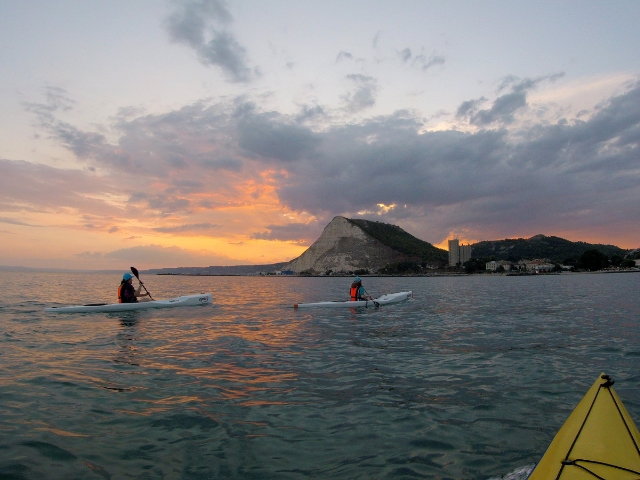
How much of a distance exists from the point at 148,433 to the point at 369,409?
3396mm

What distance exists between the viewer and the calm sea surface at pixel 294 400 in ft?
16.4

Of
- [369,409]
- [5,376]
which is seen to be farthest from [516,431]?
[5,376]

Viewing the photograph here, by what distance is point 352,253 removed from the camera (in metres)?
176

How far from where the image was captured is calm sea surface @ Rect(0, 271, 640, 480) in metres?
5.00

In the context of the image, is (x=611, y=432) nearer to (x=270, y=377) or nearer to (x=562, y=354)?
(x=270, y=377)

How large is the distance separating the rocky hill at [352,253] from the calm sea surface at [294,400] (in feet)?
522

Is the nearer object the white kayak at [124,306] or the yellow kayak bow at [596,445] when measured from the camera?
the yellow kayak bow at [596,445]

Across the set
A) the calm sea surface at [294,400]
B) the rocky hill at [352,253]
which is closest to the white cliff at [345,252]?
the rocky hill at [352,253]

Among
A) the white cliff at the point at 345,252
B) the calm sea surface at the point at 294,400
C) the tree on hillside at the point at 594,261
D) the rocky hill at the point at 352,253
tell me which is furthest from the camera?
the white cliff at the point at 345,252

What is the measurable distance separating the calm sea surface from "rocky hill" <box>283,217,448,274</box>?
159057 millimetres

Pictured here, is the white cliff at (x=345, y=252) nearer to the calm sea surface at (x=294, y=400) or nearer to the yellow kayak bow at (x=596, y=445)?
the calm sea surface at (x=294, y=400)

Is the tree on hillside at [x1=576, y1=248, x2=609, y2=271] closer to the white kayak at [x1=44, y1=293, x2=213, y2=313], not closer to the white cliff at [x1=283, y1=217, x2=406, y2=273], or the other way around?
the white cliff at [x1=283, y1=217, x2=406, y2=273]

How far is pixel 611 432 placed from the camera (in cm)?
347

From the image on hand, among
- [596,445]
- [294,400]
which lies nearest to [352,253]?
[294,400]
